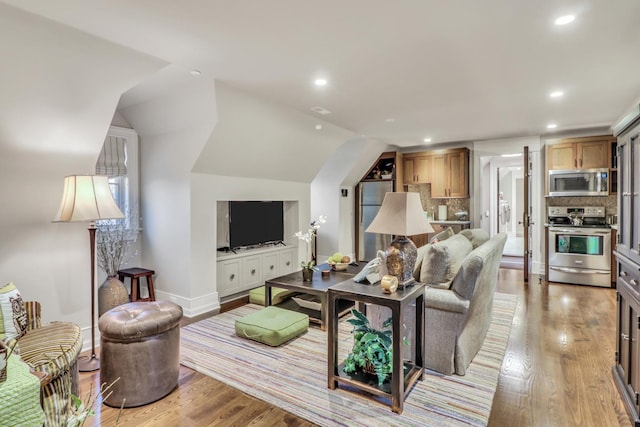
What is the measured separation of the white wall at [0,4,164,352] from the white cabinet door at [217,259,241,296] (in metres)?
1.56

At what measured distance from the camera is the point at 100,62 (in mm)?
2695

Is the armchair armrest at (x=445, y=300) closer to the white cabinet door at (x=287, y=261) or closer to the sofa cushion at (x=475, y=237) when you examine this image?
the sofa cushion at (x=475, y=237)

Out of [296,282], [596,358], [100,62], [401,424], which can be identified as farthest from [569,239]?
[100,62]

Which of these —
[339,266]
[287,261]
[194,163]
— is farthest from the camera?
[287,261]

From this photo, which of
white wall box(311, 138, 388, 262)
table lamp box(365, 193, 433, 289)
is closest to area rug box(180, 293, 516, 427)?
table lamp box(365, 193, 433, 289)

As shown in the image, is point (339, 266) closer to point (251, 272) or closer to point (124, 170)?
point (251, 272)

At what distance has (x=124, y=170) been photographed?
4.37 m

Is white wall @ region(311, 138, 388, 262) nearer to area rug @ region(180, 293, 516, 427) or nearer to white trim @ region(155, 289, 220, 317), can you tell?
white trim @ region(155, 289, 220, 317)

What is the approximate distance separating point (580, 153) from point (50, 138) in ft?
22.5

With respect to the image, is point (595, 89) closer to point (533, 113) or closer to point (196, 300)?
point (533, 113)

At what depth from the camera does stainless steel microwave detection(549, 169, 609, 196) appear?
5.29 meters

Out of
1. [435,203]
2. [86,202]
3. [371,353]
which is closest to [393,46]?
[371,353]

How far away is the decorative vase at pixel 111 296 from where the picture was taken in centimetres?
350

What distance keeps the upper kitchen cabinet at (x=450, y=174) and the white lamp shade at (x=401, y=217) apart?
4572 mm
